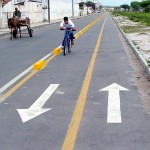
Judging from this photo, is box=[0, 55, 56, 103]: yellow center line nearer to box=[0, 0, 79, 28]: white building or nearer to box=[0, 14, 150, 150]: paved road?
box=[0, 14, 150, 150]: paved road

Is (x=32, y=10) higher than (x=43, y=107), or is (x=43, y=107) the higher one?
(x=32, y=10)

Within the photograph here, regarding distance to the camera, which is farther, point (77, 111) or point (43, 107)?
point (43, 107)

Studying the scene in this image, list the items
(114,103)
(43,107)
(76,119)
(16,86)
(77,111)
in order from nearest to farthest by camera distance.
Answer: (76,119)
(77,111)
(43,107)
(114,103)
(16,86)

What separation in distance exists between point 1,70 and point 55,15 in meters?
80.4

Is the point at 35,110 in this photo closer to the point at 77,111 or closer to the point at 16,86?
the point at 77,111

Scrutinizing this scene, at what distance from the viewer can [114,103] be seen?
317 inches

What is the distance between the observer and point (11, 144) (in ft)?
18.8

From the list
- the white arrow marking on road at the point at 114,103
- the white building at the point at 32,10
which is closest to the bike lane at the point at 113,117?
the white arrow marking on road at the point at 114,103

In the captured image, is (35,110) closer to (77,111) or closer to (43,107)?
(43,107)

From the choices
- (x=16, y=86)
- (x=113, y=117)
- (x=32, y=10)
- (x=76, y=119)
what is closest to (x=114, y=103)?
(x=113, y=117)

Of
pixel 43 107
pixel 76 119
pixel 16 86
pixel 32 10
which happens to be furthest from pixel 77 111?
pixel 32 10

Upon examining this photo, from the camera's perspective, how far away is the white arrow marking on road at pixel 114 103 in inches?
273

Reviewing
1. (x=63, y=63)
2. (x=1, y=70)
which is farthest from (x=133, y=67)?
(x=1, y=70)

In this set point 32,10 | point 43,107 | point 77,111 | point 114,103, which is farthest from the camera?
point 32,10
